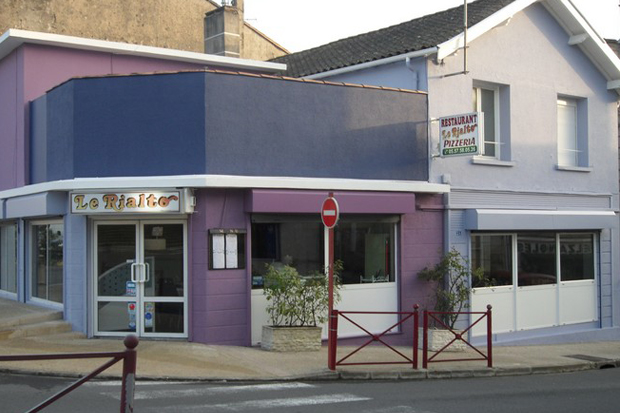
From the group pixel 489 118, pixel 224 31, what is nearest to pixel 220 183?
pixel 489 118

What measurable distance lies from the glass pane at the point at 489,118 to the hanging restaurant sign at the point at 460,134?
2033 millimetres

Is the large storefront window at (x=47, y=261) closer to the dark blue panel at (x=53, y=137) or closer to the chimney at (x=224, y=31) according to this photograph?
the dark blue panel at (x=53, y=137)

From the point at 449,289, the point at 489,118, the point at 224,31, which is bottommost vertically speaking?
the point at 449,289

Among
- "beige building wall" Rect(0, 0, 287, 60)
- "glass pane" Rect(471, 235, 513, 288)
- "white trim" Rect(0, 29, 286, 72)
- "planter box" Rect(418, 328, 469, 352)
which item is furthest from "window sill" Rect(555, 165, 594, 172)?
"beige building wall" Rect(0, 0, 287, 60)

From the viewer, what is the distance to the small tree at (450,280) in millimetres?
14445

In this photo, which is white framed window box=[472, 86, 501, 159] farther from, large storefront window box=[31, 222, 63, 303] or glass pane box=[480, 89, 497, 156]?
large storefront window box=[31, 222, 63, 303]

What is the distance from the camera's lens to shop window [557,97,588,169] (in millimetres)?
17953

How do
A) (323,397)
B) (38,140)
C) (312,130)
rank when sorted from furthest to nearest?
(38,140), (312,130), (323,397)

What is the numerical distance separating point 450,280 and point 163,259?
220 inches

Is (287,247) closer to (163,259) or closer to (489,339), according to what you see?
(163,259)

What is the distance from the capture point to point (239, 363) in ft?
37.6

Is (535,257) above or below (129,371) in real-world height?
above

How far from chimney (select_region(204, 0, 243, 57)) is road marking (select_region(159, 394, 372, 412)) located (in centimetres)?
1194

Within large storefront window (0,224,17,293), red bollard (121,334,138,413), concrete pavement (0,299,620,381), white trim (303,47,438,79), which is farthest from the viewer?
large storefront window (0,224,17,293)
